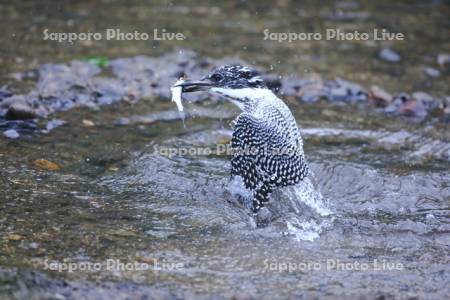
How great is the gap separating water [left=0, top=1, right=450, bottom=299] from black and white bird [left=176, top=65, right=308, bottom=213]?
185 mm

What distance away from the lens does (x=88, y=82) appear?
32.6 feet

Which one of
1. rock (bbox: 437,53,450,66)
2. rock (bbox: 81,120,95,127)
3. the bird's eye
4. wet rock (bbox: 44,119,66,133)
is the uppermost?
the bird's eye

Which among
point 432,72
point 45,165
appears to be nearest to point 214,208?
point 45,165

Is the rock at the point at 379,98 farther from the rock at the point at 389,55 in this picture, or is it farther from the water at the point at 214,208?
the rock at the point at 389,55

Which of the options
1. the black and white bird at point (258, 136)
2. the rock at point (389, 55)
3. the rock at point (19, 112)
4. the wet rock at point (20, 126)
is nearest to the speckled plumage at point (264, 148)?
the black and white bird at point (258, 136)

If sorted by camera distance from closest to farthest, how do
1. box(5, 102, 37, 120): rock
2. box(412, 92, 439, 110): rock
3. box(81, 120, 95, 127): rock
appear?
1. box(5, 102, 37, 120): rock
2. box(81, 120, 95, 127): rock
3. box(412, 92, 439, 110): rock

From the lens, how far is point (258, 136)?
6965 mm

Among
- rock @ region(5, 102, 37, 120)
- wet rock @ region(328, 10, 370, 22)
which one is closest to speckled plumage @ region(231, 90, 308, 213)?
rock @ region(5, 102, 37, 120)

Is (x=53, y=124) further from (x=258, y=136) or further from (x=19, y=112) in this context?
(x=258, y=136)

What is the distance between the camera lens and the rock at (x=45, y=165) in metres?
7.51

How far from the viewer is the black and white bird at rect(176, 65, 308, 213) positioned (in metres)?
6.97

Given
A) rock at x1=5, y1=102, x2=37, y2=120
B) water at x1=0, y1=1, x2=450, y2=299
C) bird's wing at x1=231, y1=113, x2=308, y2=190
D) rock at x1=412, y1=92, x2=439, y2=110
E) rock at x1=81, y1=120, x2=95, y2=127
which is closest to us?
water at x1=0, y1=1, x2=450, y2=299

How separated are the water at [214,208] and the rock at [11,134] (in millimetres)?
106

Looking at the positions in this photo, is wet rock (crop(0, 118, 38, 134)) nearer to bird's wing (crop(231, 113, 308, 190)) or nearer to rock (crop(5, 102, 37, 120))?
rock (crop(5, 102, 37, 120))
